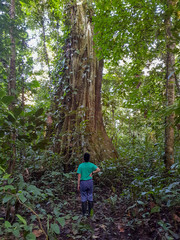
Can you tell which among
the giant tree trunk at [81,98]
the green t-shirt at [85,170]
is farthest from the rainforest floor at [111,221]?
the giant tree trunk at [81,98]

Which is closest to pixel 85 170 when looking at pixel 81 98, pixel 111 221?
pixel 111 221

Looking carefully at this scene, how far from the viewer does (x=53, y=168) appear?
4.84 metres

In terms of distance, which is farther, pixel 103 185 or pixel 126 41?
pixel 103 185

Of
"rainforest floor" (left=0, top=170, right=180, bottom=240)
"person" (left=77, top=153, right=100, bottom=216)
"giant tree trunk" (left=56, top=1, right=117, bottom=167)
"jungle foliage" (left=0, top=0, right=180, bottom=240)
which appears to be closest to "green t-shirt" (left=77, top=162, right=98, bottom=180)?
"person" (left=77, top=153, right=100, bottom=216)

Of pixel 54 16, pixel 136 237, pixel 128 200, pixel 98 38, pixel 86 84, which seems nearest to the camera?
pixel 136 237

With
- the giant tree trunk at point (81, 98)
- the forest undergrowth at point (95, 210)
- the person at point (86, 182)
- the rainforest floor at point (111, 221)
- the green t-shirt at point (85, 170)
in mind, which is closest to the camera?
the forest undergrowth at point (95, 210)

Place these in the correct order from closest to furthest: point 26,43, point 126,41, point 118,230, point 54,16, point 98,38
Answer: point 118,230, point 126,41, point 98,38, point 54,16, point 26,43

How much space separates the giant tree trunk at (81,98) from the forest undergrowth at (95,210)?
1.14 m

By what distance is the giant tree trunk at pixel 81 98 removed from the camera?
5.51 metres

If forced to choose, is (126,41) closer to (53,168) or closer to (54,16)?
(53,168)

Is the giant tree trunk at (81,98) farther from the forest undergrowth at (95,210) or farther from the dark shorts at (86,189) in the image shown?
the dark shorts at (86,189)

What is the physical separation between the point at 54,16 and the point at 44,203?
6.22m

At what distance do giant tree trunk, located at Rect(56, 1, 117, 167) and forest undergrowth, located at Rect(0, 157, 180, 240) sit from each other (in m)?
1.14

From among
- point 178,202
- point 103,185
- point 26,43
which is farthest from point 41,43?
point 178,202
